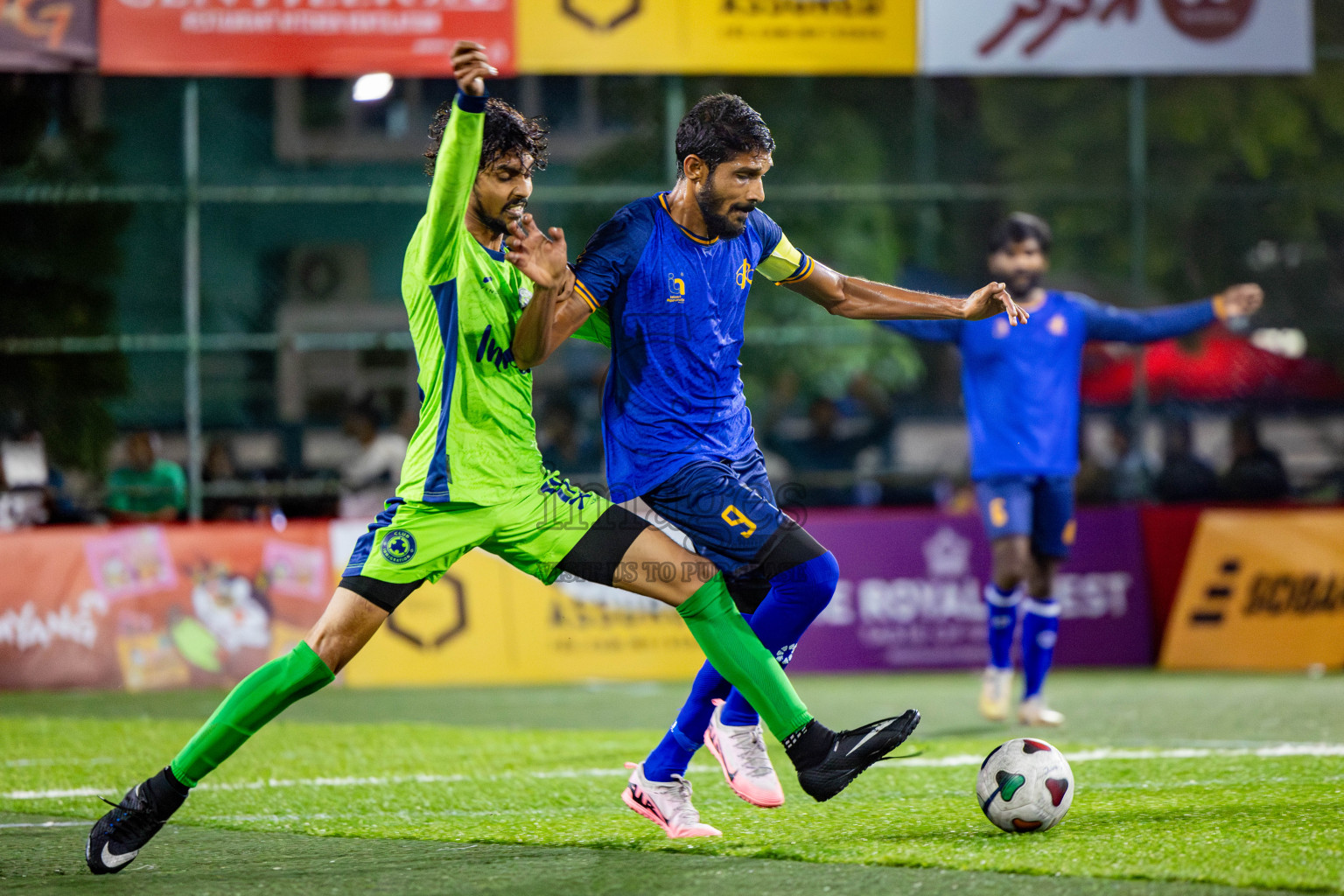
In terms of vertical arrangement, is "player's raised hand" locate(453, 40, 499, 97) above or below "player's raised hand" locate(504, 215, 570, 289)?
above

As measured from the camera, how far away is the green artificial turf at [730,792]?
421cm

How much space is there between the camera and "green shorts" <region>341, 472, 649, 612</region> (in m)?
4.45

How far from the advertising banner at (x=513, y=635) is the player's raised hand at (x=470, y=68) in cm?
676

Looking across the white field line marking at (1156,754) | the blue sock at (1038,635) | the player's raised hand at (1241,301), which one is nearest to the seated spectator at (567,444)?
the blue sock at (1038,635)

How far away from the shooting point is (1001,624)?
26.7ft

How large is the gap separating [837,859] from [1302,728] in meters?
3.88

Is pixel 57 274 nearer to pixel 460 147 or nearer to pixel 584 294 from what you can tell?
pixel 584 294

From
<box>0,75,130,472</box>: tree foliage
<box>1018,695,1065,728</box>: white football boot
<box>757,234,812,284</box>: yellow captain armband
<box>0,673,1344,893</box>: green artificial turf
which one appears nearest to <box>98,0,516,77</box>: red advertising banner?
<box>0,75,130,472</box>: tree foliage

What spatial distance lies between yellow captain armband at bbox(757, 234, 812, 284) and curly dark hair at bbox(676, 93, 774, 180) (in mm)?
424

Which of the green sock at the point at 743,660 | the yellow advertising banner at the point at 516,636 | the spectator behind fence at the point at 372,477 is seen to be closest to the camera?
the green sock at the point at 743,660

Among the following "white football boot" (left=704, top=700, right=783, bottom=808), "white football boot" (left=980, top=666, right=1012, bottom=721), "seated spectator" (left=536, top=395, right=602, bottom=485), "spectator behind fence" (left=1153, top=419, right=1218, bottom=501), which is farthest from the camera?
"spectator behind fence" (left=1153, top=419, right=1218, bottom=501)

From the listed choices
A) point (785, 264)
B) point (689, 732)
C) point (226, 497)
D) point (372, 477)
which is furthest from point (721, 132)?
point (226, 497)

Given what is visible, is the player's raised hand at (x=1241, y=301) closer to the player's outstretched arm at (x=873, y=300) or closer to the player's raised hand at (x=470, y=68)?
the player's outstretched arm at (x=873, y=300)

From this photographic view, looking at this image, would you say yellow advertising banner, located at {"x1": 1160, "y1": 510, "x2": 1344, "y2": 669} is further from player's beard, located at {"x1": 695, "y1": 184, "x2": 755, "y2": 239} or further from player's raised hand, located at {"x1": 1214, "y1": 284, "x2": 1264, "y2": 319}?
player's beard, located at {"x1": 695, "y1": 184, "x2": 755, "y2": 239}
